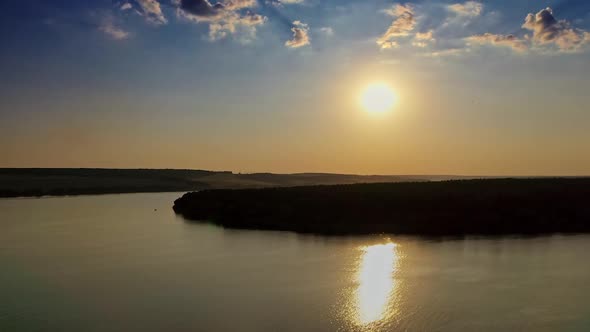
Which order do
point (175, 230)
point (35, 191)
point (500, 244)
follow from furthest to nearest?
point (35, 191)
point (175, 230)
point (500, 244)

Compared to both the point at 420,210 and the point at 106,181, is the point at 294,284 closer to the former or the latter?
the point at 420,210

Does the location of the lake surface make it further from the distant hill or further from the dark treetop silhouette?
the distant hill

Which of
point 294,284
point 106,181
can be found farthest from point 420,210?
point 106,181

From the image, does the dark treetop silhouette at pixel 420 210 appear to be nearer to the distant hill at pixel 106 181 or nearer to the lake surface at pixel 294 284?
the lake surface at pixel 294 284

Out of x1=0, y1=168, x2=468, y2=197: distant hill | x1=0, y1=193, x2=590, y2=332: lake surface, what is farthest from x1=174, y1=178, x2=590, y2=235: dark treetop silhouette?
x1=0, y1=168, x2=468, y2=197: distant hill

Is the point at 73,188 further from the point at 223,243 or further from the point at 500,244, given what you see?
the point at 500,244

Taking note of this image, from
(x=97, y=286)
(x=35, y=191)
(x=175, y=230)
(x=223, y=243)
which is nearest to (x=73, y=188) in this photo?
(x=35, y=191)
